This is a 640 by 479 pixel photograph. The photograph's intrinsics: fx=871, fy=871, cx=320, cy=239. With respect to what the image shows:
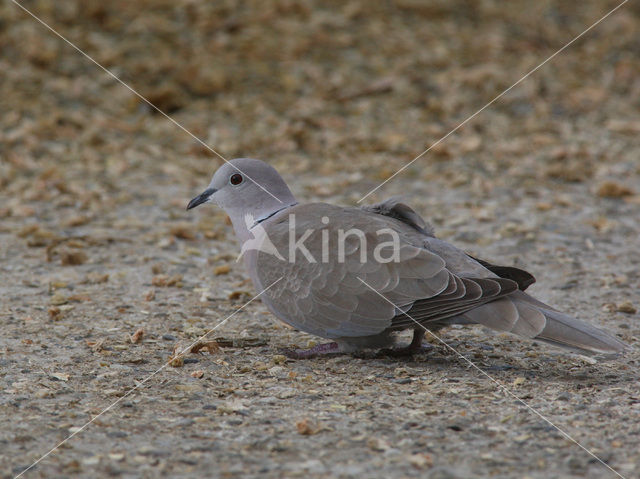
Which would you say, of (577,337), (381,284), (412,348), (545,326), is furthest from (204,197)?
(577,337)

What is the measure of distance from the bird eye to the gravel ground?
2.32 ft

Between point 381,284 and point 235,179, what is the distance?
1.02m

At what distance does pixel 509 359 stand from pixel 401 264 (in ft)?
2.41

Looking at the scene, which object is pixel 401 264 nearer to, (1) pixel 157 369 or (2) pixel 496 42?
(1) pixel 157 369

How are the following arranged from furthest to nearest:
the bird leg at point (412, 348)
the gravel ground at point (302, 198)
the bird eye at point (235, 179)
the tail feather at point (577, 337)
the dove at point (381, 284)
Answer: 1. the bird eye at point (235, 179)
2. the bird leg at point (412, 348)
3. the dove at point (381, 284)
4. the tail feather at point (577, 337)
5. the gravel ground at point (302, 198)

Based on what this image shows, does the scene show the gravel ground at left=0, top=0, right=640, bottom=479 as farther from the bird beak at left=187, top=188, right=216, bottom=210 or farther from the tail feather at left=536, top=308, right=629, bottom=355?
the bird beak at left=187, top=188, right=216, bottom=210

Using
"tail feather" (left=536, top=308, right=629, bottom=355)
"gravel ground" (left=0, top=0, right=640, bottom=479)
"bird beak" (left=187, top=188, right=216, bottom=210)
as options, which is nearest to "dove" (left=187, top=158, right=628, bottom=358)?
"tail feather" (left=536, top=308, right=629, bottom=355)

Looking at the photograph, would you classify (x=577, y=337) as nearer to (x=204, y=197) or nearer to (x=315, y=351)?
(x=315, y=351)

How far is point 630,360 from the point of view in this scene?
12.6 feet

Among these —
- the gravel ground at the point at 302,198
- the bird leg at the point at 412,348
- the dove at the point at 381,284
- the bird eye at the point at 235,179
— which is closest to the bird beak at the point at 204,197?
the bird eye at the point at 235,179

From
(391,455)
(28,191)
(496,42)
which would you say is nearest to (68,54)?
(28,191)

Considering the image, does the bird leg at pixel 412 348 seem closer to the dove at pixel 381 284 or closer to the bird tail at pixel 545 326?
the dove at pixel 381 284

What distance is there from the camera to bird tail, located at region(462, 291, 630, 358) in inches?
133

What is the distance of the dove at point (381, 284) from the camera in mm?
Result: 3492
